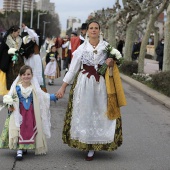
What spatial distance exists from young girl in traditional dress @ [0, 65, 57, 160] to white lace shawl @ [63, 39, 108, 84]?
1.40 feet

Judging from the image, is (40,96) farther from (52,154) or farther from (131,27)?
(131,27)

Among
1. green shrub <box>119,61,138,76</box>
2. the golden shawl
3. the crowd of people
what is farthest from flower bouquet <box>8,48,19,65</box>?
green shrub <box>119,61,138,76</box>

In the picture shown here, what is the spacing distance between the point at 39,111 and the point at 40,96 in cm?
20

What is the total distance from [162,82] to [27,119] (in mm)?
8658

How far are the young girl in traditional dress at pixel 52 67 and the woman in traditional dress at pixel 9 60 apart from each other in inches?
238

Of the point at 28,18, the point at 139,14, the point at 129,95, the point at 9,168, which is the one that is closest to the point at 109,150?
the point at 9,168

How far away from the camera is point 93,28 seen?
660cm

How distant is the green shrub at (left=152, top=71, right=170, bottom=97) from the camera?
14.1 metres

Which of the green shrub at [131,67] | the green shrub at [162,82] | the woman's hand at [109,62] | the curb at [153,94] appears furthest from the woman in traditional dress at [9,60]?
the green shrub at [131,67]

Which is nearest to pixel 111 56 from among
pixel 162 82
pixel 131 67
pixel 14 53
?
pixel 14 53

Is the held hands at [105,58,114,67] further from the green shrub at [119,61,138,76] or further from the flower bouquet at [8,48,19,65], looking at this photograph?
the green shrub at [119,61,138,76]

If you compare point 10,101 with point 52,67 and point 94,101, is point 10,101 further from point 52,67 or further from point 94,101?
point 52,67

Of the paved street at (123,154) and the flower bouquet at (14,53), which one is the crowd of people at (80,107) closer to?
the paved street at (123,154)

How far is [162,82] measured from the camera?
14617 mm
